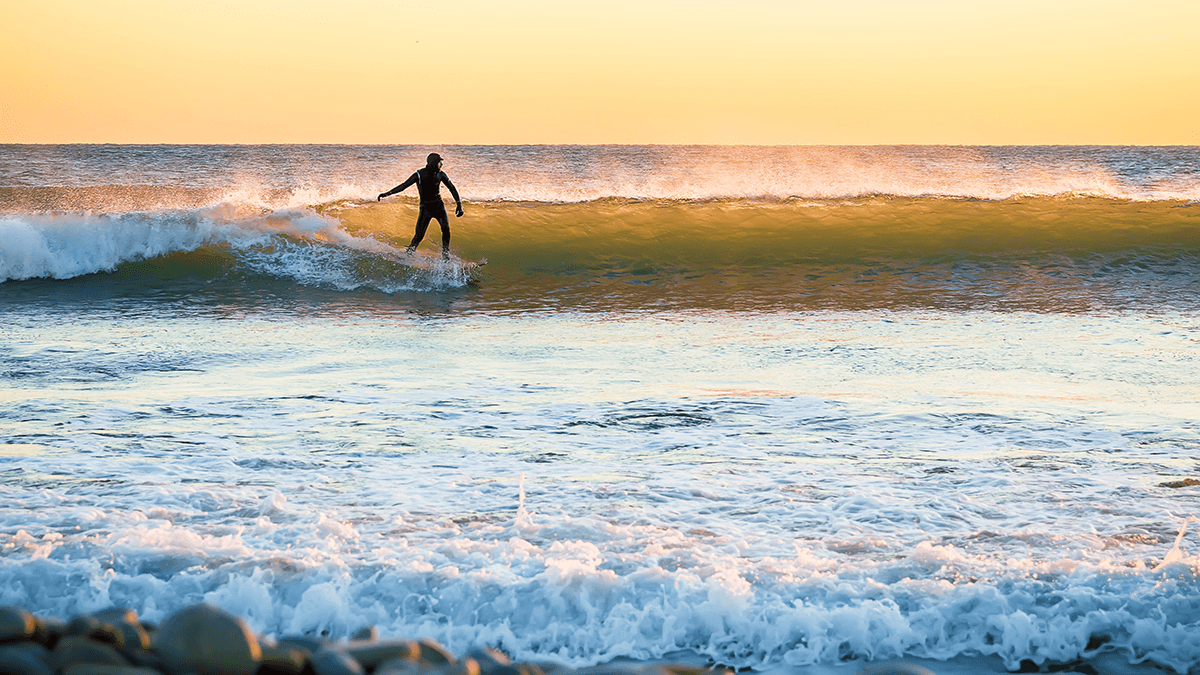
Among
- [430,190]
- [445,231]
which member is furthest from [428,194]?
[445,231]

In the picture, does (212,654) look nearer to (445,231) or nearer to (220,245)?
(445,231)

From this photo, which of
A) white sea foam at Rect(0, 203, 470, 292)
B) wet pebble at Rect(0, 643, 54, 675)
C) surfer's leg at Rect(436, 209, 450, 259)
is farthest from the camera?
white sea foam at Rect(0, 203, 470, 292)

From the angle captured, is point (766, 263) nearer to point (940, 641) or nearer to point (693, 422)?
point (693, 422)

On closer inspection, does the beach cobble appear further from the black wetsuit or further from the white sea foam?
the white sea foam

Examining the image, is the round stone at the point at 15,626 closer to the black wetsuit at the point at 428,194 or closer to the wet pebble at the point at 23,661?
the wet pebble at the point at 23,661

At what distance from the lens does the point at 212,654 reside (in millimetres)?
1809

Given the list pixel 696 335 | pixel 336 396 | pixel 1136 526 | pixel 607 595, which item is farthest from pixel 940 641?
pixel 696 335

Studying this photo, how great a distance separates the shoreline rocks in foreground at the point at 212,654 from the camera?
179 centimetres

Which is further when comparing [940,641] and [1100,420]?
[1100,420]

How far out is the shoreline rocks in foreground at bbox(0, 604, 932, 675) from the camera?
1.79m

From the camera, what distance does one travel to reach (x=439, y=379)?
5891mm

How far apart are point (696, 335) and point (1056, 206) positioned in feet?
37.9

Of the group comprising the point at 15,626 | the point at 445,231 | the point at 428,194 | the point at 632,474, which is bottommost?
the point at 632,474

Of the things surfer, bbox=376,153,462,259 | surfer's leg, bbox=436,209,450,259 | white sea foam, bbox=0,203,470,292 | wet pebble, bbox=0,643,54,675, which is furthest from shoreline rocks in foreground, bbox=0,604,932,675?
surfer's leg, bbox=436,209,450,259
